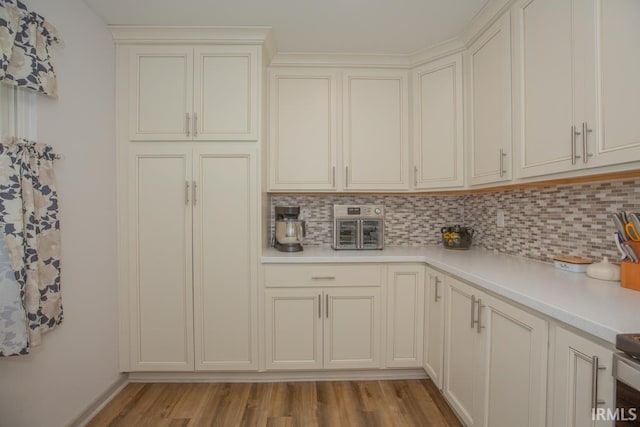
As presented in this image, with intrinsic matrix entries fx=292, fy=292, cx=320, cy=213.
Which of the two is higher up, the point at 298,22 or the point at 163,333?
the point at 298,22

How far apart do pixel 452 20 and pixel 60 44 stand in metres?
2.25

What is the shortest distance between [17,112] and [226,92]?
3.49 ft

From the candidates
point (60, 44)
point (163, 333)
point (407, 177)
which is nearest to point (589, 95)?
point (407, 177)

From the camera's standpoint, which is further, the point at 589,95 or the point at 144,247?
the point at 144,247

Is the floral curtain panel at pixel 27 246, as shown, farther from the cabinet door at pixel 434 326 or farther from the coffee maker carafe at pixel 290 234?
the cabinet door at pixel 434 326

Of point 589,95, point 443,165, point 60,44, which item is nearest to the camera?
point 589,95

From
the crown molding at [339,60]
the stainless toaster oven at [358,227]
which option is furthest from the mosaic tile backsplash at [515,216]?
the crown molding at [339,60]

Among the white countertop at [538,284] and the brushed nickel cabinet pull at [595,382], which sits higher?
the white countertop at [538,284]

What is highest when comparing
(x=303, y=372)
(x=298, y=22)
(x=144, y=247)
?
(x=298, y=22)

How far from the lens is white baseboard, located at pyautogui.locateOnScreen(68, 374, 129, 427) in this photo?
162 centimetres

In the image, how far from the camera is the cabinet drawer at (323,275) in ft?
6.55

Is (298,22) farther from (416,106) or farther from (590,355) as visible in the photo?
(590,355)

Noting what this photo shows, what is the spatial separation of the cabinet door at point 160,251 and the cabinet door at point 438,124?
170cm

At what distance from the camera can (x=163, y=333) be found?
6.51 feet
